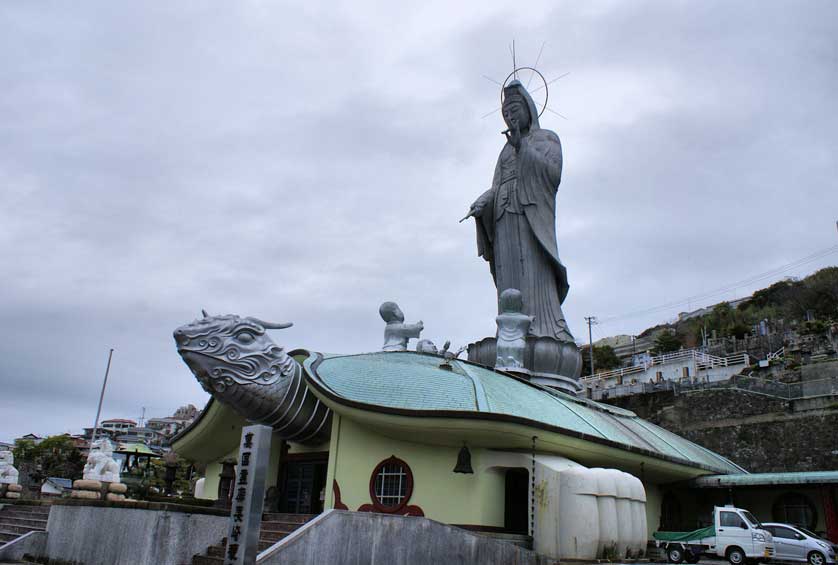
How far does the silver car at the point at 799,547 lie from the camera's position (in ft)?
50.0

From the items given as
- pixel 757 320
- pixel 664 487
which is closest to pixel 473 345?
pixel 664 487

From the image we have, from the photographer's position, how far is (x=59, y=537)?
1348 cm

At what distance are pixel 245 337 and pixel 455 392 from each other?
4240 millimetres

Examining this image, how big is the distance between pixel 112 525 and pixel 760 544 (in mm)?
12824

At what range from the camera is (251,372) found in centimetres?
1391

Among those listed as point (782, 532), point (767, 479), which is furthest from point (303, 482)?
point (767, 479)

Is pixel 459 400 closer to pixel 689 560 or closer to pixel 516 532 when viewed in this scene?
pixel 516 532

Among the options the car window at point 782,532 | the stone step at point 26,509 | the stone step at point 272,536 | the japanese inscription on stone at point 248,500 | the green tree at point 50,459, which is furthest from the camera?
the green tree at point 50,459

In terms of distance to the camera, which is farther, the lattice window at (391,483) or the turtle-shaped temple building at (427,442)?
the lattice window at (391,483)

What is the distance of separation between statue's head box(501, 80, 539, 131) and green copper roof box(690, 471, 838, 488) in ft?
39.9

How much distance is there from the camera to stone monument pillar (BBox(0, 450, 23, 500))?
21.0 metres

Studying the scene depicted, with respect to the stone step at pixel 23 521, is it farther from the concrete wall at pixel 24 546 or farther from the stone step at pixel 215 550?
the stone step at pixel 215 550

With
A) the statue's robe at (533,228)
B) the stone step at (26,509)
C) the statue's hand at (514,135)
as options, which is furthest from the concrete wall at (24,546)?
the statue's hand at (514,135)

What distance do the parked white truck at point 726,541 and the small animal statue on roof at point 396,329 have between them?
8.36 m
